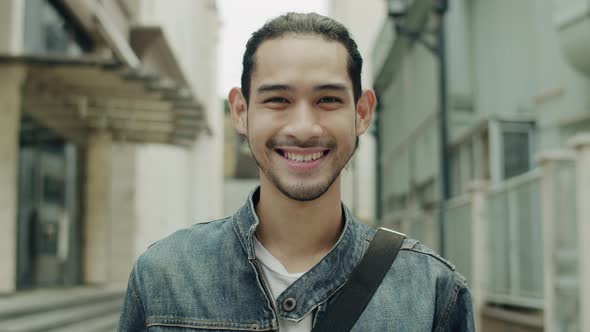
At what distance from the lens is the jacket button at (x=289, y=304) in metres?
2.01

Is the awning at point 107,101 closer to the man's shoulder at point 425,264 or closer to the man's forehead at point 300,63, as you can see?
the man's forehead at point 300,63

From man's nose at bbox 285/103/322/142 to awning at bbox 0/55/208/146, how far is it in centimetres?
948

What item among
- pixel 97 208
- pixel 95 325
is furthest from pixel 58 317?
pixel 97 208

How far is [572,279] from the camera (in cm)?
685

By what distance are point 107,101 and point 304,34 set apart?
1383cm

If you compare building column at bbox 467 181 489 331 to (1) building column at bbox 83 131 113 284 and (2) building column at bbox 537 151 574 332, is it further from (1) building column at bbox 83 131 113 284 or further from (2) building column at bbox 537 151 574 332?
(1) building column at bbox 83 131 113 284

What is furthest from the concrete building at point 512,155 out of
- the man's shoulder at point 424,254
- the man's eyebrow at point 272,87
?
the man's eyebrow at point 272,87

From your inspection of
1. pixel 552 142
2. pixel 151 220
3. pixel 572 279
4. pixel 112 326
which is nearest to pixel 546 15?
pixel 552 142

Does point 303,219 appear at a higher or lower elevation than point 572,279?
higher

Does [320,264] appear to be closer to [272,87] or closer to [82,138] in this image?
[272,87]

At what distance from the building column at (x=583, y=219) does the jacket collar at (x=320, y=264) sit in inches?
171

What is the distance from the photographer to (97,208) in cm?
Result: 1700

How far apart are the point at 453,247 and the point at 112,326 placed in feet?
16.7

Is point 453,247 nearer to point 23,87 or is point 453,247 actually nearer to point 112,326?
point 112,326
